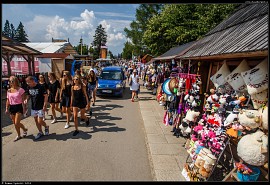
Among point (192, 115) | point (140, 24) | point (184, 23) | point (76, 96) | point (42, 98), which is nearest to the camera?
point (192, 115)

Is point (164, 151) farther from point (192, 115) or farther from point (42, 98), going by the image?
point (42, 98)

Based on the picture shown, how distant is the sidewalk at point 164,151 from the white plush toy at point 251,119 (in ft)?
5.43

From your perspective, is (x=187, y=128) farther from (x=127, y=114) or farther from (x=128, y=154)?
(x=127, y=114)

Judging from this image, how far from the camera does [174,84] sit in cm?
641

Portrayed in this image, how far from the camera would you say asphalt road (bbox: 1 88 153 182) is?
156 inches

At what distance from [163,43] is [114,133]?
1453 cm

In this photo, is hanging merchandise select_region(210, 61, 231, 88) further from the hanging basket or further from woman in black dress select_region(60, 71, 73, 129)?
woman in black dress select_region(60, 71, 73, 129)

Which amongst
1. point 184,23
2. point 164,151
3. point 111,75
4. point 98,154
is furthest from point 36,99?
point 184,23

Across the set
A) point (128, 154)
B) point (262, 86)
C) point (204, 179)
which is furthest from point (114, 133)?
point (262, 86)

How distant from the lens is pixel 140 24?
1416 inches

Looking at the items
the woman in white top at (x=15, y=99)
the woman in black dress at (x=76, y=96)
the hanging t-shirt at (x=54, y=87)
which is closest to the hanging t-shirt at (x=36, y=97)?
the woman in white top at (x=15, y=99)

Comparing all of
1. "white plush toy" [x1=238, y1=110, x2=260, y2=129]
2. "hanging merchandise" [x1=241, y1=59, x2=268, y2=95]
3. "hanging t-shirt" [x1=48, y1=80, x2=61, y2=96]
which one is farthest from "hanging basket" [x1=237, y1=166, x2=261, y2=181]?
"hanging t-shirt" [x1=48, y1=80, x2=61, y2=96]

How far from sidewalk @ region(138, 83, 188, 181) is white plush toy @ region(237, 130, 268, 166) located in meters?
1.38

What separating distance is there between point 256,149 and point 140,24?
117 feet
